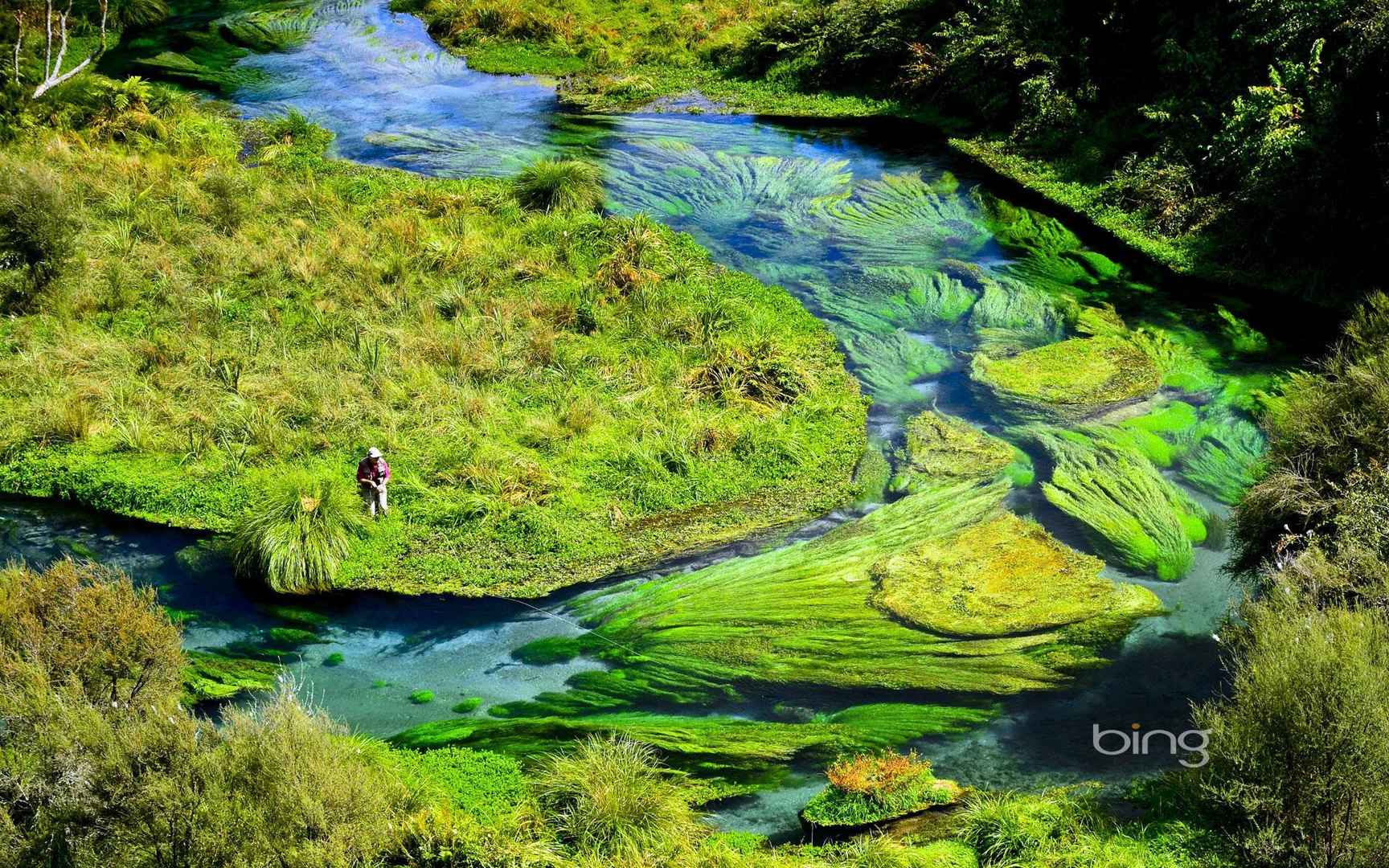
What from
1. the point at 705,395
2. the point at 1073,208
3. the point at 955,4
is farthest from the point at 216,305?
the point at 955,4

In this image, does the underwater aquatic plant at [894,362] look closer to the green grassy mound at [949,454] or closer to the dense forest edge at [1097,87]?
the green grassy mound at [949,454]

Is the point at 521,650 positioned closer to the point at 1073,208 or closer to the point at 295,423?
the point at 295,423

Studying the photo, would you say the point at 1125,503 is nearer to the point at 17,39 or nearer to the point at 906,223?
the point at 906,223

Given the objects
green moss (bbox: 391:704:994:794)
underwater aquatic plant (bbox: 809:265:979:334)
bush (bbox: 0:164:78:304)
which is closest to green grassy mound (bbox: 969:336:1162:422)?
underwater aquatic plant (bbox: 809:265:979:334)

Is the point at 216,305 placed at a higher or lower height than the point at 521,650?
higher

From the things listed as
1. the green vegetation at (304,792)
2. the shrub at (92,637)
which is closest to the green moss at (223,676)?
the green vegetation at (304,792)

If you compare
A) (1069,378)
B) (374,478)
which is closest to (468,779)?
(374,478)

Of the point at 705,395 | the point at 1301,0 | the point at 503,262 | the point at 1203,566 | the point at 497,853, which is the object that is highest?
the point at 1301,0

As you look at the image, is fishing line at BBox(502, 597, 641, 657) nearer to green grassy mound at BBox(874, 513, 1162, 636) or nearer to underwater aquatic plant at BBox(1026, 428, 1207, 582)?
green grassy mound at BBox(874, 513, 1162, 636)
